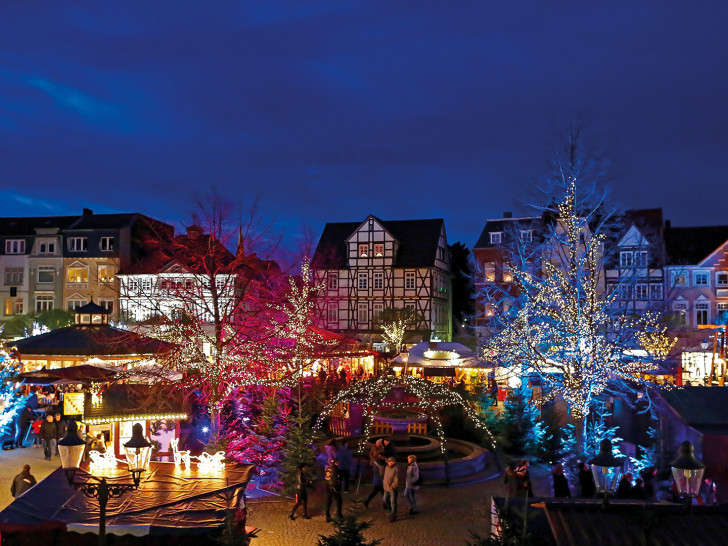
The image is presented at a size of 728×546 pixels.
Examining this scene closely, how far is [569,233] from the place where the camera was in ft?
54.0

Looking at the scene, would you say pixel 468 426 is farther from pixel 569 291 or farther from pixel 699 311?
pixel 699 311

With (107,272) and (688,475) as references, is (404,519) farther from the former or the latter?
(107,272)

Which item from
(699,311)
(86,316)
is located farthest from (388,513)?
(699,311)

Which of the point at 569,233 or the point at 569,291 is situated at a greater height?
the point at 569,233

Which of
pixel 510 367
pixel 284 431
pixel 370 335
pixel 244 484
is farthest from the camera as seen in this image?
pixel 370 335

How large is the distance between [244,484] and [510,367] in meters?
10.9

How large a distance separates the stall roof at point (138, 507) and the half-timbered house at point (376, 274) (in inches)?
1450

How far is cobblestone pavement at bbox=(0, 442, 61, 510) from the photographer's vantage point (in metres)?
14.1

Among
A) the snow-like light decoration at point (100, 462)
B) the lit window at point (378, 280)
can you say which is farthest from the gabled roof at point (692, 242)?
the snow-like light decoration at point (100, 462)

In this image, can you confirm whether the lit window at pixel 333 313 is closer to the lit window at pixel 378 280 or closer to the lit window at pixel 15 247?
the lit window at pixel 378 280

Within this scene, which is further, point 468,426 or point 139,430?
point 468,426

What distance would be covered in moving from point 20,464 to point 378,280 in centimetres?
3296

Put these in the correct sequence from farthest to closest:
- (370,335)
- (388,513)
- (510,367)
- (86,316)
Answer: (370,335) → (86,316) → (510,367) → (388,513)

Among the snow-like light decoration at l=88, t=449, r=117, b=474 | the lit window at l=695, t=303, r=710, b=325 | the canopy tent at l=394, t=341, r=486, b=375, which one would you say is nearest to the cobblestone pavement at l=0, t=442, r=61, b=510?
the snow-like light decoration at l=88, t=449, r=117, b=474
